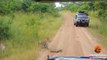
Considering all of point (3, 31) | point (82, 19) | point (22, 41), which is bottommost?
point (22, 41)

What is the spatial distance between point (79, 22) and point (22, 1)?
25.7ft

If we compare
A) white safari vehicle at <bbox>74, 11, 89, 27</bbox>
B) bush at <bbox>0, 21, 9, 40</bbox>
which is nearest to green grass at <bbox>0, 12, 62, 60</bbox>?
bush at <bbox>0, 21, 9, 40</bbox>

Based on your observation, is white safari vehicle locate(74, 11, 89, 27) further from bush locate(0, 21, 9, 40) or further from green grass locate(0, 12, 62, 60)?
bush locate(0, 21, 9, 40)

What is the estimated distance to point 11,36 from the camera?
28031mm

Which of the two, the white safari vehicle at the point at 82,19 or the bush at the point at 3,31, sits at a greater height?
the bush at the point at 3,31

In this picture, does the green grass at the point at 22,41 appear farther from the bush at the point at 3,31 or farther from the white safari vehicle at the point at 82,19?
the white safari vehicle at the point at 82,19

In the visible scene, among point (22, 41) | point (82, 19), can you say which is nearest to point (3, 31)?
point (22, 41)

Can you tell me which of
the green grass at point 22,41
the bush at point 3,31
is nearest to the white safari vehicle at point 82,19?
the green grass at point 22,41

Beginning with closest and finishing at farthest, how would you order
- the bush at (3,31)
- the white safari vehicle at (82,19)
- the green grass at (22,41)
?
the green grass at (22,41) → the bush at (3,31) → the white safari vehicle at (82,19)

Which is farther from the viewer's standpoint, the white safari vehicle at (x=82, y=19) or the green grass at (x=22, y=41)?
the white safari vehicle at (x=82, y=19)

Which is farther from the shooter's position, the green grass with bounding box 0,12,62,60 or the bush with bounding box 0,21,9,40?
the bush with bounding box 0,21,9,40

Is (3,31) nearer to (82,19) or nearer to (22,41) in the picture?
(22,41)

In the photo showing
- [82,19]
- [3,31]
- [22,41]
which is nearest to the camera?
[3,31]

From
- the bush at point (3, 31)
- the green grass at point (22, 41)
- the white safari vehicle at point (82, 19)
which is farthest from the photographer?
the white safari vehicle at point (82, 19)
